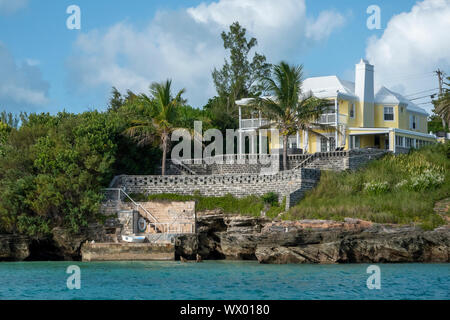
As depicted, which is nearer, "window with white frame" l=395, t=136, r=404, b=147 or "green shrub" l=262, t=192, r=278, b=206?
"green shrub" l=262, t=192, r=278, b=206

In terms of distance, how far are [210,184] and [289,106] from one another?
23.8ft

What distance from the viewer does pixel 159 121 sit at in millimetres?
43062

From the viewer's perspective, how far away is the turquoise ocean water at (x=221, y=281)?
77.3 ft

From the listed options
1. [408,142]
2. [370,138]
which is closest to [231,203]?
[370,138]

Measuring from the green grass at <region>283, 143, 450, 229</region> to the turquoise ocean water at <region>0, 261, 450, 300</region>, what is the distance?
390 cm

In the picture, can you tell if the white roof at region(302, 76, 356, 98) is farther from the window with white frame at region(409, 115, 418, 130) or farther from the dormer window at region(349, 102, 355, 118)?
the window with white frame at region(409, 115, 418, 130)

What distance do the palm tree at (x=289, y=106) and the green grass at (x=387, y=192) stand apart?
13.2 feet

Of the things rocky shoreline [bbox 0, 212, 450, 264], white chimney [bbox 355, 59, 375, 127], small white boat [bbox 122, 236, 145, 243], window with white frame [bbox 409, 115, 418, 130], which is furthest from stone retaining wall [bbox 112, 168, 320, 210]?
window with white frame [bbox 409, 115, 418, 130]

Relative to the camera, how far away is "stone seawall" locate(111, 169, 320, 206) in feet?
133

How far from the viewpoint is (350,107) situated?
49156mm

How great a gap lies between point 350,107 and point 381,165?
7.99 metres

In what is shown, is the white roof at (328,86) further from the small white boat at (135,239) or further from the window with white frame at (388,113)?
the small white boat at (135,239)
